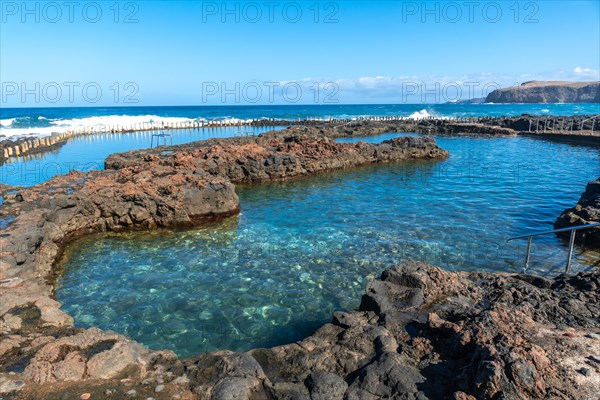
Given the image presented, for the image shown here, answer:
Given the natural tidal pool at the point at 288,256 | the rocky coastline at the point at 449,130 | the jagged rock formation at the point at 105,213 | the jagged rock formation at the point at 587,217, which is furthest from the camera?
the rocky coastline at the point at 449,130

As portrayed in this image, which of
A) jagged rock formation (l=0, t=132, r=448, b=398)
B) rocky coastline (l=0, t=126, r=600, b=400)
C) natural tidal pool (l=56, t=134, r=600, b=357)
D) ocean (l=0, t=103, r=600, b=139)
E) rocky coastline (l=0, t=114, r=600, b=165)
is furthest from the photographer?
ocean (l=0, t=103, r=600, b=139)

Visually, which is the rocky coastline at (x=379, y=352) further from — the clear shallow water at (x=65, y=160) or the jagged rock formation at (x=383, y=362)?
the clear shallow water at (x=65, y=160)

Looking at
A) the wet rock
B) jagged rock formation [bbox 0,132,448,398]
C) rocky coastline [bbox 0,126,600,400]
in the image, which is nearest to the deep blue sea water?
jagged rock formation [bbox 0,132,448,398]

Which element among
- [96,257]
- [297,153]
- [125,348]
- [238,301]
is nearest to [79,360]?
[125,348]

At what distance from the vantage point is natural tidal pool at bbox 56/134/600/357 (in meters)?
10.0

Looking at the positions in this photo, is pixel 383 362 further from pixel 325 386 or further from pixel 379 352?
pixel 325 386

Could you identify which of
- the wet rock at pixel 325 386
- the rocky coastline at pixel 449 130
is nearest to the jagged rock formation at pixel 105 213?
the wet rock at pixel 325 386

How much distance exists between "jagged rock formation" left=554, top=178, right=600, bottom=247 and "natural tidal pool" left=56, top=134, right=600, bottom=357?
29.0 inches

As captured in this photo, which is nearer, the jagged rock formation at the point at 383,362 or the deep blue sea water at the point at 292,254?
the jagged rock formation at the point at 383,362

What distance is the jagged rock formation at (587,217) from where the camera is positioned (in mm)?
14506

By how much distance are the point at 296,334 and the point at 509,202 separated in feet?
54.5

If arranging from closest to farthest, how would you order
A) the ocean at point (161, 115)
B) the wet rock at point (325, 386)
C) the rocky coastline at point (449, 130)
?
the wet rock at point (325, 386), the rocky coastline at point (449, 130), the ocean at point (161, 115)

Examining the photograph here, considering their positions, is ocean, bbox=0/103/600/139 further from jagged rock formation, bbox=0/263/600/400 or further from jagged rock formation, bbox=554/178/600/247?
jagged rock formation, bbox=554/178/600/247

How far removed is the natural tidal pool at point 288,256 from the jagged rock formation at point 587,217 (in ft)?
2.41
